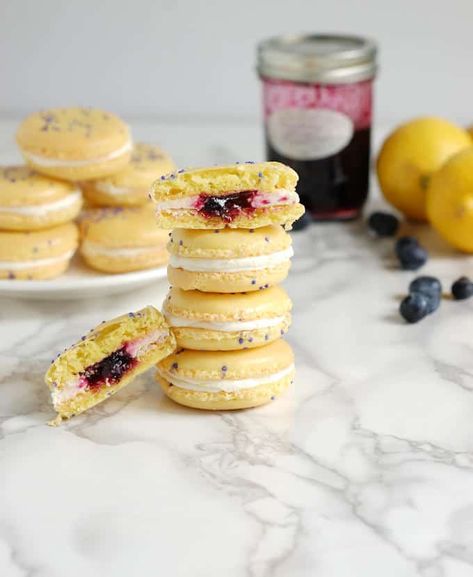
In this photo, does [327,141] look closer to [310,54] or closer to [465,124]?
[310,54]

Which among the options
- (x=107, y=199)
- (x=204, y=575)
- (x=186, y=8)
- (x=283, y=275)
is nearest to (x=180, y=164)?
(x=186, y=8)

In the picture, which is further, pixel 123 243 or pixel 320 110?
pixel 320 110

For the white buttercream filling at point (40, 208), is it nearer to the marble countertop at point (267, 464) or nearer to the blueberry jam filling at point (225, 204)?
the marble countertop at point (267, 464)

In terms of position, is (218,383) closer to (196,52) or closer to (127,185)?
(127,185)

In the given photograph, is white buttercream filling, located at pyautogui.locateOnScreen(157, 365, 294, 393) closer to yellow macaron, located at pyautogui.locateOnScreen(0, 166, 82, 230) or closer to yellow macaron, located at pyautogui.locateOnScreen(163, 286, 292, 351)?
yellow macaron, located at pyautogui.locateOnScreen(163, 286, 292, 351)

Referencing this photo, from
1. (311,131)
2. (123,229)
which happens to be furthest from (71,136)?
(311,131)

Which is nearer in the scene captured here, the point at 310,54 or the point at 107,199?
the point at 107,199

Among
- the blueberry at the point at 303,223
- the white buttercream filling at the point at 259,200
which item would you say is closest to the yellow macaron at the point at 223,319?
the white buttercream filling at the point at 259,200
